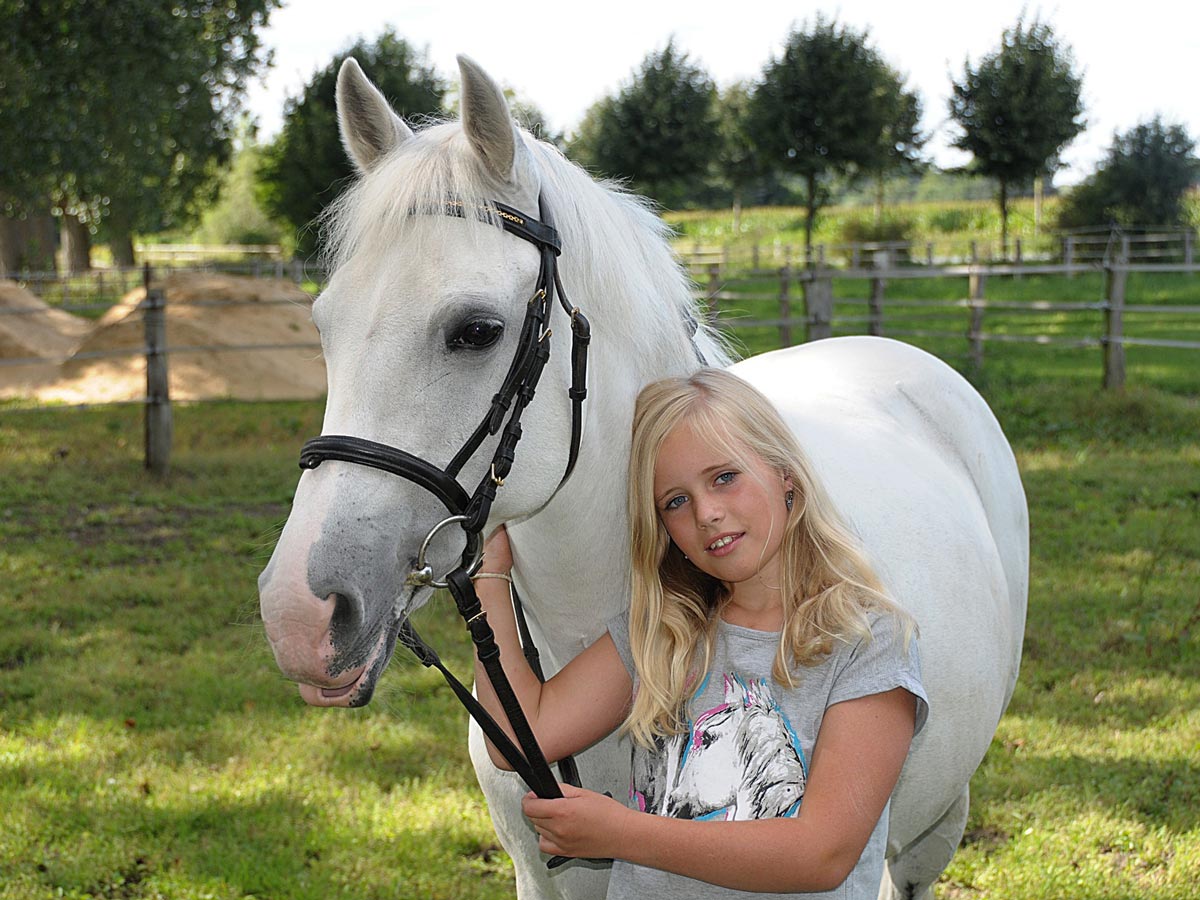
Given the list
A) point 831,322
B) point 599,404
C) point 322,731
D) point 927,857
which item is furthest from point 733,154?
point 599,404

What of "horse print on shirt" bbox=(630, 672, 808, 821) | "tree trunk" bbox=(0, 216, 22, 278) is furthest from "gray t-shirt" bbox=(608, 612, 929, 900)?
"tree trunk" bbox=(0, 216, 22, 278)

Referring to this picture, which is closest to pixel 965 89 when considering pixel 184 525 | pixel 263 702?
pixel 184 525

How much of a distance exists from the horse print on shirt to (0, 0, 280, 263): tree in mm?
16991

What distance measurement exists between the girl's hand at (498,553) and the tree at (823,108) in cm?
2408

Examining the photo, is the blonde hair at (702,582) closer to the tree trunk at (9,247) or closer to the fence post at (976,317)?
the fence post at (976,317)

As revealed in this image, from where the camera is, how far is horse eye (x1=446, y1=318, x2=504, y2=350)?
1486 millimetres

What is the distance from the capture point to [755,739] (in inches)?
61.1

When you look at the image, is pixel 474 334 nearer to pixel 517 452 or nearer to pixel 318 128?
pixel 517 452

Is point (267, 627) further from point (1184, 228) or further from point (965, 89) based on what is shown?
point (1184, 228)

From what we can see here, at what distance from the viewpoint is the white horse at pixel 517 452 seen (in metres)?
1.40

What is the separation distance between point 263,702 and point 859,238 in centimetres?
2662

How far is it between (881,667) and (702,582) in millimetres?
338

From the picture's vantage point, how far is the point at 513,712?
63.7 inches

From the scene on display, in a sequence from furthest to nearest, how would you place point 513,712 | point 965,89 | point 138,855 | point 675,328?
point 965,89, point 138,855, point 675,328, point 513,712
